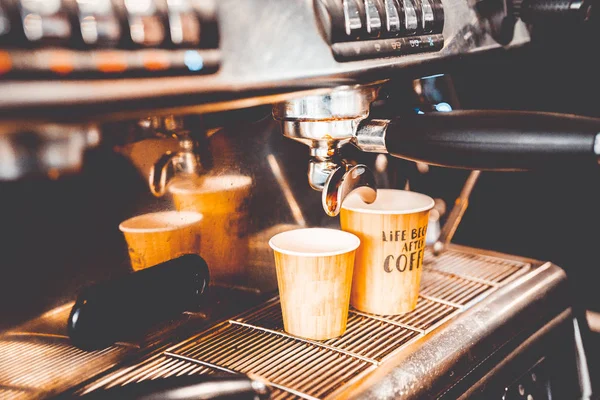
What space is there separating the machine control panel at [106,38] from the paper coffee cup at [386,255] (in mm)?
368

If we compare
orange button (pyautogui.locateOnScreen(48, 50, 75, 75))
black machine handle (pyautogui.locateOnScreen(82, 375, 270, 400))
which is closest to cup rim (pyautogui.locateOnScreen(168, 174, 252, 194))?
black machine handle (pyautogui.locateOnScreen(82, 375, 270, 400))

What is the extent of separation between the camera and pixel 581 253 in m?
1.00

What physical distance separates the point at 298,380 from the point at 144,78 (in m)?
0.36

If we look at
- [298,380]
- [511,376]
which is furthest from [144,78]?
[511,376]

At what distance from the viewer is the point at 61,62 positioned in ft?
0.95

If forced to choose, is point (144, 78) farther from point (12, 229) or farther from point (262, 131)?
point (262, 131)

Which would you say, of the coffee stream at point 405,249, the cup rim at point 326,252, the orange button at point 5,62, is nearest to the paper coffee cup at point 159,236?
the cup rim at point 326,252

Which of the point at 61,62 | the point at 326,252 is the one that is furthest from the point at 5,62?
the point at 326,252

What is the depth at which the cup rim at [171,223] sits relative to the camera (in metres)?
0.60

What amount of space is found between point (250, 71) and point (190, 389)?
0.86 feet

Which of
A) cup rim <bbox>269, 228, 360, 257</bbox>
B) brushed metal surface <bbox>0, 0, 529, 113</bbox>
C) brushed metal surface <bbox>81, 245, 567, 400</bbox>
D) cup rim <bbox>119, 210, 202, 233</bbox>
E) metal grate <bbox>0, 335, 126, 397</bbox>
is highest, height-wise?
brushed metal surface <bbox>0, 0, 529, 113</bbox>

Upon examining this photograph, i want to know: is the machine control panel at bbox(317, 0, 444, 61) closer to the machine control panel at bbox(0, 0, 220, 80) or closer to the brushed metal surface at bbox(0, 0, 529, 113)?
the brushed metal surface at bbox(0, 0, 529, 113)

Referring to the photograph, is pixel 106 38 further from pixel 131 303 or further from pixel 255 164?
pixel 255 164

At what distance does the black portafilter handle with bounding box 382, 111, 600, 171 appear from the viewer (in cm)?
43
